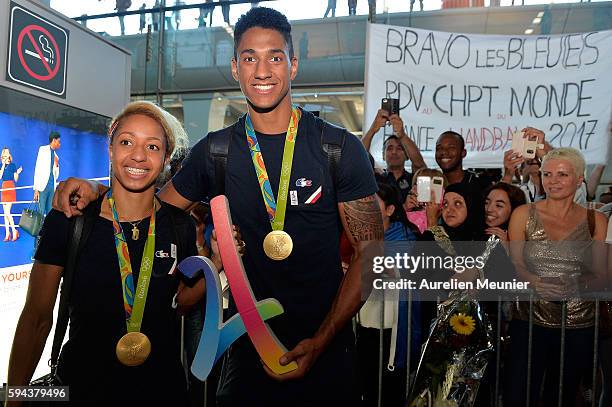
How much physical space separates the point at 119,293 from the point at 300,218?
Answer: 678mm

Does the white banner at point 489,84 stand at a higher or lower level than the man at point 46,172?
higher

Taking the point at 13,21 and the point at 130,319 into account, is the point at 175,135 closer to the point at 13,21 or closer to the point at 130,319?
the point at 130,319

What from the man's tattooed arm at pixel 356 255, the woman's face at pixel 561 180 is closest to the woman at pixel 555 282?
the woman's face at pixel 561 180

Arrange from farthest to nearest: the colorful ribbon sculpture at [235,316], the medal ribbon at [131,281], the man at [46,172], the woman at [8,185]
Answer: the man at [46,172] → the woman at [8,185] → the medal ribbon at [131,281] → the colorful ribbon sculpture at [235,316]

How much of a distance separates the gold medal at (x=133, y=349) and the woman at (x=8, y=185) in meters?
1.81

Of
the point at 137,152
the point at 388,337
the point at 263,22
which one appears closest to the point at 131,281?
the point at 137,152

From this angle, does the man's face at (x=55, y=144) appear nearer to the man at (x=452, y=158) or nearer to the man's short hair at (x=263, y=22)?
the man's short hair at (x=263, y=22)

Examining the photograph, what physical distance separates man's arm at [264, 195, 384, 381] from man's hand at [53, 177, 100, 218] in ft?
2.76

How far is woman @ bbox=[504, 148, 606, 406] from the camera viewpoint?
317cm

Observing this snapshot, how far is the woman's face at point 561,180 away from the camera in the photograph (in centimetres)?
329

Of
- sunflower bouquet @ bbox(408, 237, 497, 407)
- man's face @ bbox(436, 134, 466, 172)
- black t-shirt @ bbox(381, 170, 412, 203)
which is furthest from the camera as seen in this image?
black t-shirt @ bbox(381, 170, 412, 203)

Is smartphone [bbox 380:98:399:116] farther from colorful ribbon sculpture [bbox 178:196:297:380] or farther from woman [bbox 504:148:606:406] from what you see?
colorful ribbon sculpture [bbox 178:196:297:380]

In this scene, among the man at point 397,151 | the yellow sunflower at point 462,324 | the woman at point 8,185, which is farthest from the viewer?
the man at point 397,151

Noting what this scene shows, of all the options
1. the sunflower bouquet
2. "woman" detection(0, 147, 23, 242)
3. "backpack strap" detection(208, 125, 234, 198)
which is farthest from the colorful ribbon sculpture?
"woman" detection(0, 147, 23, 242)
